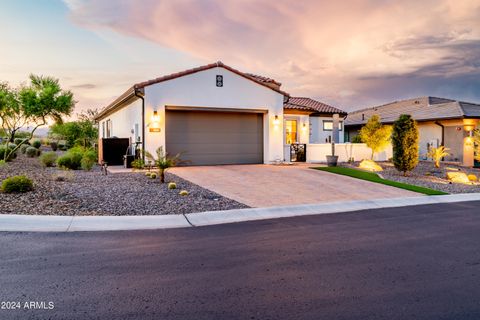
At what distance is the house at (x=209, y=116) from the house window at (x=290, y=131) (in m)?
4.11

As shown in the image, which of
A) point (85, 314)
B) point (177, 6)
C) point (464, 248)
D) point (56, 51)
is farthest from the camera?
point (56, 51)

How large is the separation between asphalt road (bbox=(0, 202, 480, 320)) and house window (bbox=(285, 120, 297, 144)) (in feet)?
56.5

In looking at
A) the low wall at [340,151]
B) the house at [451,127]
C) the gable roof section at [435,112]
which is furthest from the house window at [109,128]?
the house at [451,127]

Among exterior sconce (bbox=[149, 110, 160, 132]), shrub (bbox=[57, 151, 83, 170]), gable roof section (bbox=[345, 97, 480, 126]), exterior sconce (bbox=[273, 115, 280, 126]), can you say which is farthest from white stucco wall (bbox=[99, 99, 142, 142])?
gable roof section (bbox=[345, 97, 480, 126])

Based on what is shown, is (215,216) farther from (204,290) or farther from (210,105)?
(210,105)

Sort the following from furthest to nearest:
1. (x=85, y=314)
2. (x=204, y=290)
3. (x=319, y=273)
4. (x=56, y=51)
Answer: (x=56, y=51)
(x=319, y=273)
(x=204, y=290)
(x=85, y=314)

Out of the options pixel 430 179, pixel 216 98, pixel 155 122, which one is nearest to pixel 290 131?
pixel 216 98

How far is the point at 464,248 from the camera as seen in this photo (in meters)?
6.12

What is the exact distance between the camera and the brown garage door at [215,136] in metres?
18.1

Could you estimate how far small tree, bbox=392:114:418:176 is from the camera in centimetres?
1631

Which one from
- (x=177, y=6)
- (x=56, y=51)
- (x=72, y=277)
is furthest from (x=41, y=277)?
(x=56, y=51)

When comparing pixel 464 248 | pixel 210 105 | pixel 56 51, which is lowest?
pixel 464 248

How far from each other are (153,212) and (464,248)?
6211mm

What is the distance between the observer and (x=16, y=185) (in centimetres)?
1009
